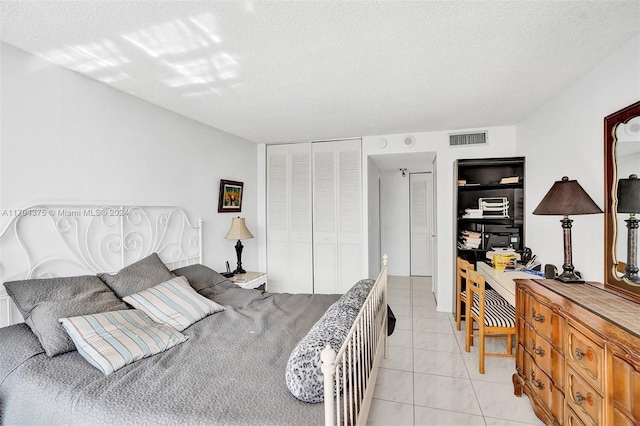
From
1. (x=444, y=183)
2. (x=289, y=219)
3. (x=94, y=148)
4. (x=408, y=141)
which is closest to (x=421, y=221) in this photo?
(x=444, y=183)

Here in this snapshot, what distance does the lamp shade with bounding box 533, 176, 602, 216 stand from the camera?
1.91 m

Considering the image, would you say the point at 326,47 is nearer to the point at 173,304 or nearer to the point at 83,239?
the point at 173,304

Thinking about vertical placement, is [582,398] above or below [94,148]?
below

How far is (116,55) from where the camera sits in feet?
6.30

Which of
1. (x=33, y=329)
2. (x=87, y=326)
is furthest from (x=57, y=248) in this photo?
(x=87, y=326)

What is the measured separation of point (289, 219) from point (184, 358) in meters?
2.98

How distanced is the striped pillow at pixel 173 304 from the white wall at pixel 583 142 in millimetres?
2691

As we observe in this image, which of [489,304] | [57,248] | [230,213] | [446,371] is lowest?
[446,371]

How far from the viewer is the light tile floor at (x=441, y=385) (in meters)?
2.00

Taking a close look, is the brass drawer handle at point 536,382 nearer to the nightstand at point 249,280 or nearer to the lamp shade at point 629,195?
the lamp shade at point 629,195

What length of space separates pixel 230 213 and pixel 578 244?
11.5 ft

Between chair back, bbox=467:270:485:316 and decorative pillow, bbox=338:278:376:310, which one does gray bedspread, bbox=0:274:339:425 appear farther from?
chair back, bbox=467:270:485:316

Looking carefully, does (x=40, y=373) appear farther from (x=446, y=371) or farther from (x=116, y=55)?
(x=446, y=371)

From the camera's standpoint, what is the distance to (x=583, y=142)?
219cm
